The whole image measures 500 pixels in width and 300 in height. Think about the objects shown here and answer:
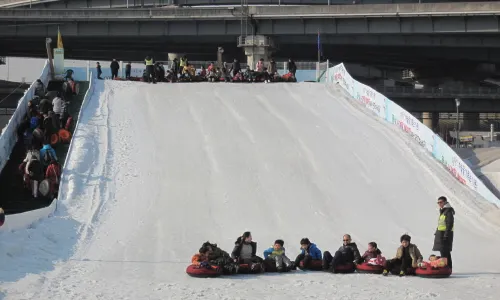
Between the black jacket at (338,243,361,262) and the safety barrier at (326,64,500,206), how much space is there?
7.09 m

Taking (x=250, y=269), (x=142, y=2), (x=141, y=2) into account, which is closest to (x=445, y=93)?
(x=142, y=2)

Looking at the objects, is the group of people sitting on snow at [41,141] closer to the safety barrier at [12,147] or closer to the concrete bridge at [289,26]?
the safety barrier at [12,147]

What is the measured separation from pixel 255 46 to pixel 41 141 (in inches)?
1423

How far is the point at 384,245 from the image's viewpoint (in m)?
17.9

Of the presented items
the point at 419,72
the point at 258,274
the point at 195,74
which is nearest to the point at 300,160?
the point at 258,274

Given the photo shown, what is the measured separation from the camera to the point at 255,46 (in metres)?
57.9

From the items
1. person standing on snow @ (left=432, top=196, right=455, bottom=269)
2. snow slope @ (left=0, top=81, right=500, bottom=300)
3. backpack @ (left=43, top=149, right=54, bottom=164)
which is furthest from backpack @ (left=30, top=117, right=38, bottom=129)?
person standing on snow @ (left=432, top=196, right=455, bottom=269)

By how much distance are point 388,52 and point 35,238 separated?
57551 millimetres

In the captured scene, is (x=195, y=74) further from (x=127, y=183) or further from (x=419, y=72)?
(x=419, y=72)

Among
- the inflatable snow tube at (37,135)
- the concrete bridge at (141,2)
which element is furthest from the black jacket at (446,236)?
the concrete bridge at (141,2)

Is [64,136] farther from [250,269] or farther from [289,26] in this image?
[289,26]

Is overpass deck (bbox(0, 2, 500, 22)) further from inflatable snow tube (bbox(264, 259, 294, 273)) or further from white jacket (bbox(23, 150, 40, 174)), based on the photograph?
inflatable snow tube (bbox(264, 259, 294, 273))

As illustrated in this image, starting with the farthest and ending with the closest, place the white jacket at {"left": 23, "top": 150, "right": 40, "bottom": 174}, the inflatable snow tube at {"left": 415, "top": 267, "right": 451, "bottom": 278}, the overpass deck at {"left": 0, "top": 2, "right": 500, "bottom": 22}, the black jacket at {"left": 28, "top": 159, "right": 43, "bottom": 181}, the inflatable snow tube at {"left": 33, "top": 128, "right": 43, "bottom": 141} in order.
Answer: the overpass deck at {"left": 0, "top": 2, "right": 500, "bottom": 22} < the inflatable snow tube at {"left": 33, "top": 128, "right": 43, "bottom": 141} < the white jacket at {"left": 23, "top": 150, "right": 40, "bottom": 174} < the black jacket at {"left": 28, "top": 159, "right": 43, "bottom": 181} < the inflatable snow tube at {"left": 415, "top": 267, "right": 451, "bottom": 278}

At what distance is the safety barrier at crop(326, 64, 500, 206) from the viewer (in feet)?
74.7
